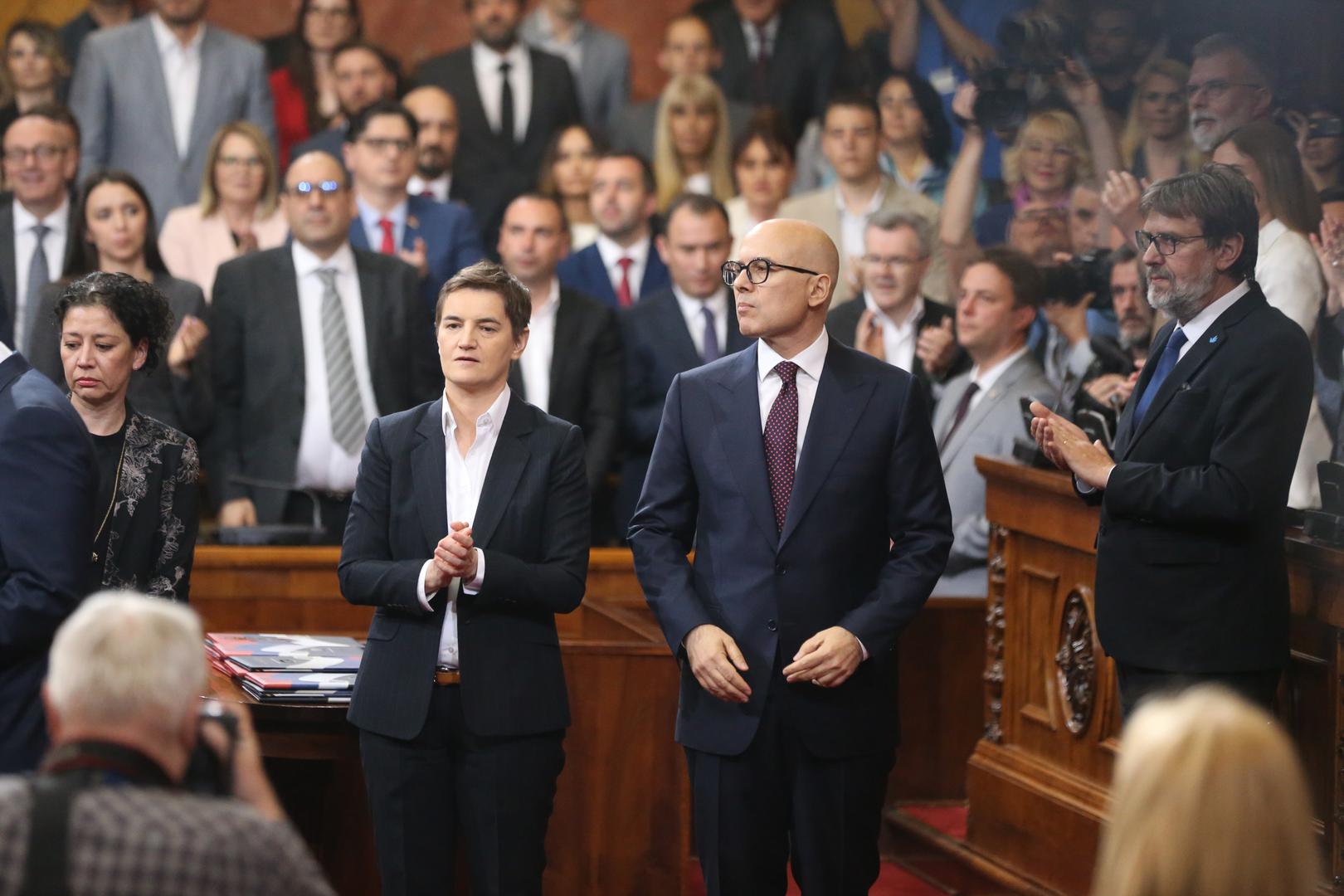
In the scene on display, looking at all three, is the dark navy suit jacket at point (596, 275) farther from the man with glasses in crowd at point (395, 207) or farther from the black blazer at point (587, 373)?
the black blazer at point (587, 373)

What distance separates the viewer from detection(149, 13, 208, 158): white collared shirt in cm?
743

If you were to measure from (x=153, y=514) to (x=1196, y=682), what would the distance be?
2153mm

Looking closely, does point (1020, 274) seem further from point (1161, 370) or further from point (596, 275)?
point (1161, 370)

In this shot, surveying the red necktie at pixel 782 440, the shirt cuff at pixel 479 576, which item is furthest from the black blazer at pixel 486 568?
the red necktie at pixel 782 440

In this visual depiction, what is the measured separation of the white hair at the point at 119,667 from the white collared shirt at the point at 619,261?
5522 mm

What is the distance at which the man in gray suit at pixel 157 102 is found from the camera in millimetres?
7391

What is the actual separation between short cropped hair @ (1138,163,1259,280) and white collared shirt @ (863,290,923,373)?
358 cm

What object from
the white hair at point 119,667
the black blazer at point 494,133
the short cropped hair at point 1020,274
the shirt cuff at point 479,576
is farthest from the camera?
the black blazer at point 494,133

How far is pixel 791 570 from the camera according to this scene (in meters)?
3.33

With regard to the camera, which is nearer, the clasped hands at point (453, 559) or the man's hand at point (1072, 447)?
the clasped hands at point (453, 559)

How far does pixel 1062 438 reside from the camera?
11.3ft

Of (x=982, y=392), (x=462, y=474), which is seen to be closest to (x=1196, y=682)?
(x=462, y=474)

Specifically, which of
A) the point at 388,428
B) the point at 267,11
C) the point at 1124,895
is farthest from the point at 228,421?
the point at 1124,895

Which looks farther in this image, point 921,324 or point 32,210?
point 921,324
